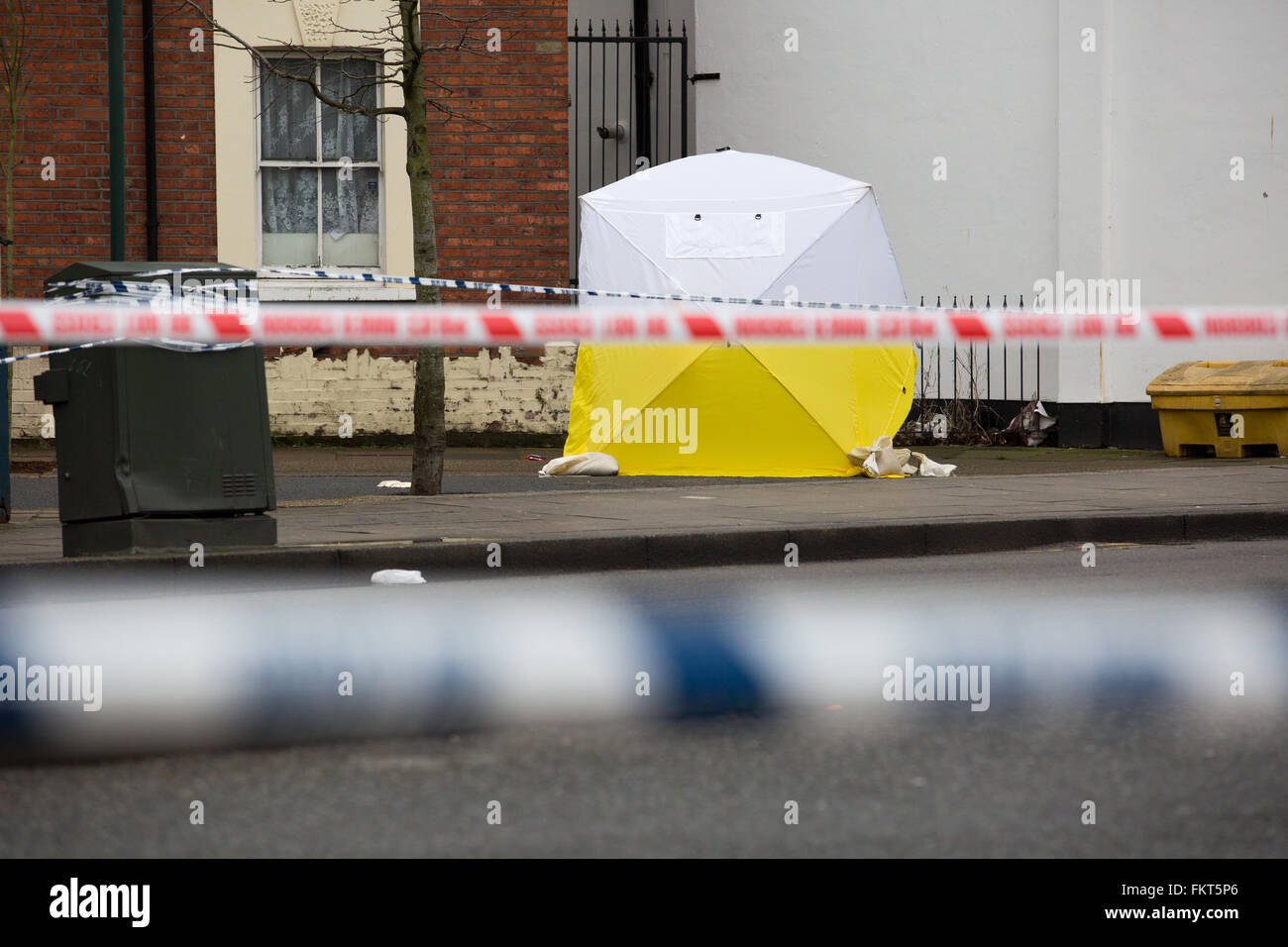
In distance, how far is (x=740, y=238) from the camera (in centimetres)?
1413

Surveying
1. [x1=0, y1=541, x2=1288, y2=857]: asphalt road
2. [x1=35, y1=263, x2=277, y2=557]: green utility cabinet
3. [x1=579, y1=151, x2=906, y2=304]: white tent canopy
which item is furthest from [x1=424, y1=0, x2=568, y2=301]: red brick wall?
[x1=0, y1=541, x2=1288, y2=857]: asphalt road

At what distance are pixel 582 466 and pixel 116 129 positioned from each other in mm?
4291

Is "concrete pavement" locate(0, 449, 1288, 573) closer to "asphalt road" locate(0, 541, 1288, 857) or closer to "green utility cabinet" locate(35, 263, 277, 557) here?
"green utility cabinet" locate(35, 263, 277, 557)

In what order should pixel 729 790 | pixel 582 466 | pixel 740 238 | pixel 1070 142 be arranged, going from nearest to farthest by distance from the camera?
pixel 729 790, pixel 582 466, pixel 740 238, pixel 1070 142

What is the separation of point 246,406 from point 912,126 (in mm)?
12176

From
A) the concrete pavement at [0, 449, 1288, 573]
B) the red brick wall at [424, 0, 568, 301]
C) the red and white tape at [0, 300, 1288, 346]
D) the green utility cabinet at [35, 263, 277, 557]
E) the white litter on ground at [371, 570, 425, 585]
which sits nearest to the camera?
the red and white tape at [0, 300, 1288, 346]

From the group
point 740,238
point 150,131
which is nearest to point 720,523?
point 740,238

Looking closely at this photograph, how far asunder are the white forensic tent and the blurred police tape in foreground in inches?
241

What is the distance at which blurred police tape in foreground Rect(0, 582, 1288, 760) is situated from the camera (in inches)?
212

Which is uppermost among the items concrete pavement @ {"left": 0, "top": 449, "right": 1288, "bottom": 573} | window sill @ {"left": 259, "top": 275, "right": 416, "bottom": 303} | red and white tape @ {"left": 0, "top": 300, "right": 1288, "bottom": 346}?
window sill @ {"left": 259, "top": 275, "right": 416, "bottom": 303}

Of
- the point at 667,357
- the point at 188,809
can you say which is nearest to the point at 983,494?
the point at 667,357

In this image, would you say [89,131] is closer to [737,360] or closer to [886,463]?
[737,360]

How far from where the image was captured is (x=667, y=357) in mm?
13969

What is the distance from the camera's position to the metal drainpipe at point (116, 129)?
12148mm
